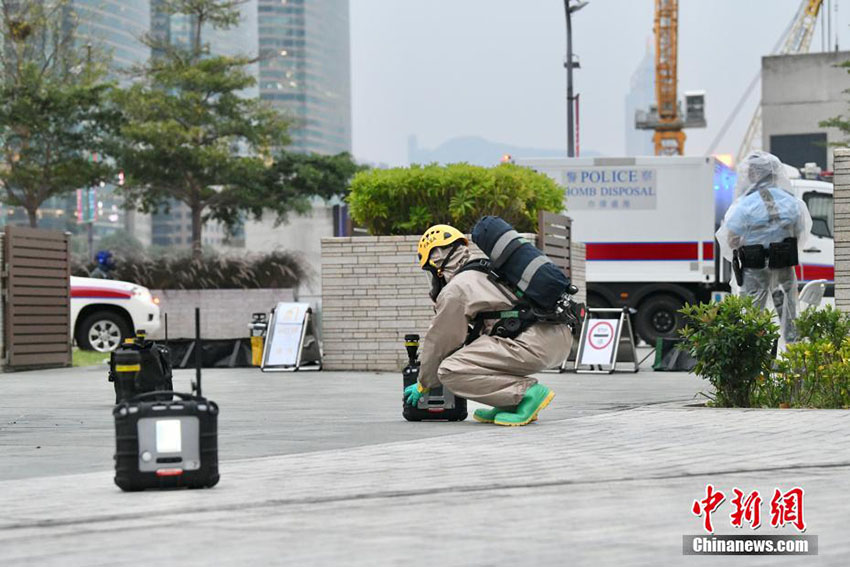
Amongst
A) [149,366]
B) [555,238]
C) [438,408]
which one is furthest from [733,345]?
[555,238]

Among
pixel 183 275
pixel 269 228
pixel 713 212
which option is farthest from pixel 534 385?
pixel 269 228

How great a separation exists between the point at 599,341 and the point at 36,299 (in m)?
7.02

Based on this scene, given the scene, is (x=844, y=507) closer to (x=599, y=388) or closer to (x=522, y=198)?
(x=599, y=388)

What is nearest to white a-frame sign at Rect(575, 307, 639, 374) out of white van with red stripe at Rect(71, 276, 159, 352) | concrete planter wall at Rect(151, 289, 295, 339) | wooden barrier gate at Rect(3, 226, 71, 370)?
wooden barrier gate at Rect(3, 226, 71, 370)

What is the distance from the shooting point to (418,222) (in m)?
16.8

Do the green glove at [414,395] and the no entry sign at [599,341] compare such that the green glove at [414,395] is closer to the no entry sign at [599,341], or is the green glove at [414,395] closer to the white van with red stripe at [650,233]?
the no entry sign at [599,341]

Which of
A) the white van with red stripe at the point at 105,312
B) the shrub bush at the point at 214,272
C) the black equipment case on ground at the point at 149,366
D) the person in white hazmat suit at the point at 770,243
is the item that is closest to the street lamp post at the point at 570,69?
the shrub bush at the point at 214,272

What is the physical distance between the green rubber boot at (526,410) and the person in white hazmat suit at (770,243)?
4199 mm

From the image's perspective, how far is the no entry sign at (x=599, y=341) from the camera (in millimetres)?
17188

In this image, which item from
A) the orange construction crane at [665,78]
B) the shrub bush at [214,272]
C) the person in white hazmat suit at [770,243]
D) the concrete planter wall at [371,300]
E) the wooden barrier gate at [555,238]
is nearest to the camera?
the person in white hazmat suit at [770,243]

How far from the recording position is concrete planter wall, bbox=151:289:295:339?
90.8 feet

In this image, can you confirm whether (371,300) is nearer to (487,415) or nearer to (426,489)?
(487,415)

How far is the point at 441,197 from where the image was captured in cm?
1664

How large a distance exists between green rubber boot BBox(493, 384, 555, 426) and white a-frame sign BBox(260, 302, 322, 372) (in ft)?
25.7
